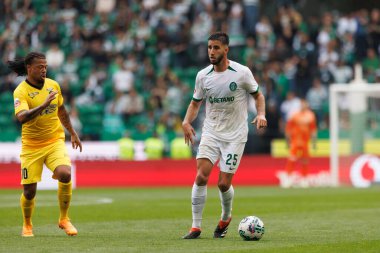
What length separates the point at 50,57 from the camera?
103ft

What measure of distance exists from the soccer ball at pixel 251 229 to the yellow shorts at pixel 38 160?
255 cm

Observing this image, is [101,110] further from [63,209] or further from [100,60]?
[63,209]

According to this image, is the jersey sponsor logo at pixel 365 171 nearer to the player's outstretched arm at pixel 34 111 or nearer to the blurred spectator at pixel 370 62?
the blurred spectator at pixel 370 62

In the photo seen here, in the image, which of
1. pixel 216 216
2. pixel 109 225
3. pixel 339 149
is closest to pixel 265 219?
pixel 216 216

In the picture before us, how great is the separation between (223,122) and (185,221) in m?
3.16

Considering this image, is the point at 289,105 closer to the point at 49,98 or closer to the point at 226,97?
the point at 226,97

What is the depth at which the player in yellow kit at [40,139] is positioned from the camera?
12.1m

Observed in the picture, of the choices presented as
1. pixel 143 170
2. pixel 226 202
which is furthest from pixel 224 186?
pixel 143 170

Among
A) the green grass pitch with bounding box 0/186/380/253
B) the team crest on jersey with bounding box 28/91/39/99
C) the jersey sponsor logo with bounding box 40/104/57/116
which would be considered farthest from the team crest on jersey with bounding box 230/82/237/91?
the team crest on jersey with bounding box 28/91/39/99

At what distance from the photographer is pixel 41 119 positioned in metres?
12.3

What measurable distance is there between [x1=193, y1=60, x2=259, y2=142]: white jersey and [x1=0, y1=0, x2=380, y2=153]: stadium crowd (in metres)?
15.7

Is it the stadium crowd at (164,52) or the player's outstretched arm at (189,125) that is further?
the stadium crowd at (164,52)

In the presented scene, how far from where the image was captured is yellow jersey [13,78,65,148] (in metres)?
12.2

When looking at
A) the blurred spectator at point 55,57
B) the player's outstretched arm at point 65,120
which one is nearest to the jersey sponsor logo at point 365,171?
the blurred spectator at point 55,57
